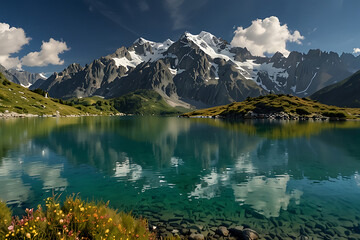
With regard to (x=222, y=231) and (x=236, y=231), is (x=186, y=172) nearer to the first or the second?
(x=222, y=231)

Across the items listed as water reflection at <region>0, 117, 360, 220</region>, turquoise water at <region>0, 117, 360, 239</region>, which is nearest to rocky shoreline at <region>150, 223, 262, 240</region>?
turquoise water at <region>0, 117, 360, 239</region>

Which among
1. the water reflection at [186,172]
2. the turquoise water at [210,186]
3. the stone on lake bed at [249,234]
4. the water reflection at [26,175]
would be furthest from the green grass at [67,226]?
the water reflection at [26,175]

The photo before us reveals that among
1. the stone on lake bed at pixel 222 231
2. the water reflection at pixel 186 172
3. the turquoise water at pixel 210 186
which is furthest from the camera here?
the water reflection at pixel 186 172

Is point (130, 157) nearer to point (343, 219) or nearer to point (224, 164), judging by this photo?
point (224, 164)

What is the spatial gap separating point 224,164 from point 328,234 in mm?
21403

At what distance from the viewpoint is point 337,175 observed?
2980cm

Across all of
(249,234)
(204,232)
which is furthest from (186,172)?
(249,234)

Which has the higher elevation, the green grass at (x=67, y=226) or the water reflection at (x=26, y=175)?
the green grass at (x=67, y=226)

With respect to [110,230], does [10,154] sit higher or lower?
lower

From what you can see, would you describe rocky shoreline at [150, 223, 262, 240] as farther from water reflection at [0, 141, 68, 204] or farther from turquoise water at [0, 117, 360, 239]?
water reflection at [0, 141, 68, 204]

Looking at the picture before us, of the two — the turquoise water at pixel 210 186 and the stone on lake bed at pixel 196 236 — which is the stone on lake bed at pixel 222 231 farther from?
the stone on lake bed at pixel 196 236

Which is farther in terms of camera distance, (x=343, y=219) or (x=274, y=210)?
(x=274, y=210)

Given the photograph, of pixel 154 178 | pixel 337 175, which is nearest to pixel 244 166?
pixel 337 175

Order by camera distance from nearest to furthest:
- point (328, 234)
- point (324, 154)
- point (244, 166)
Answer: point (328, 234)
point (244, 166)
point (324, 154)
